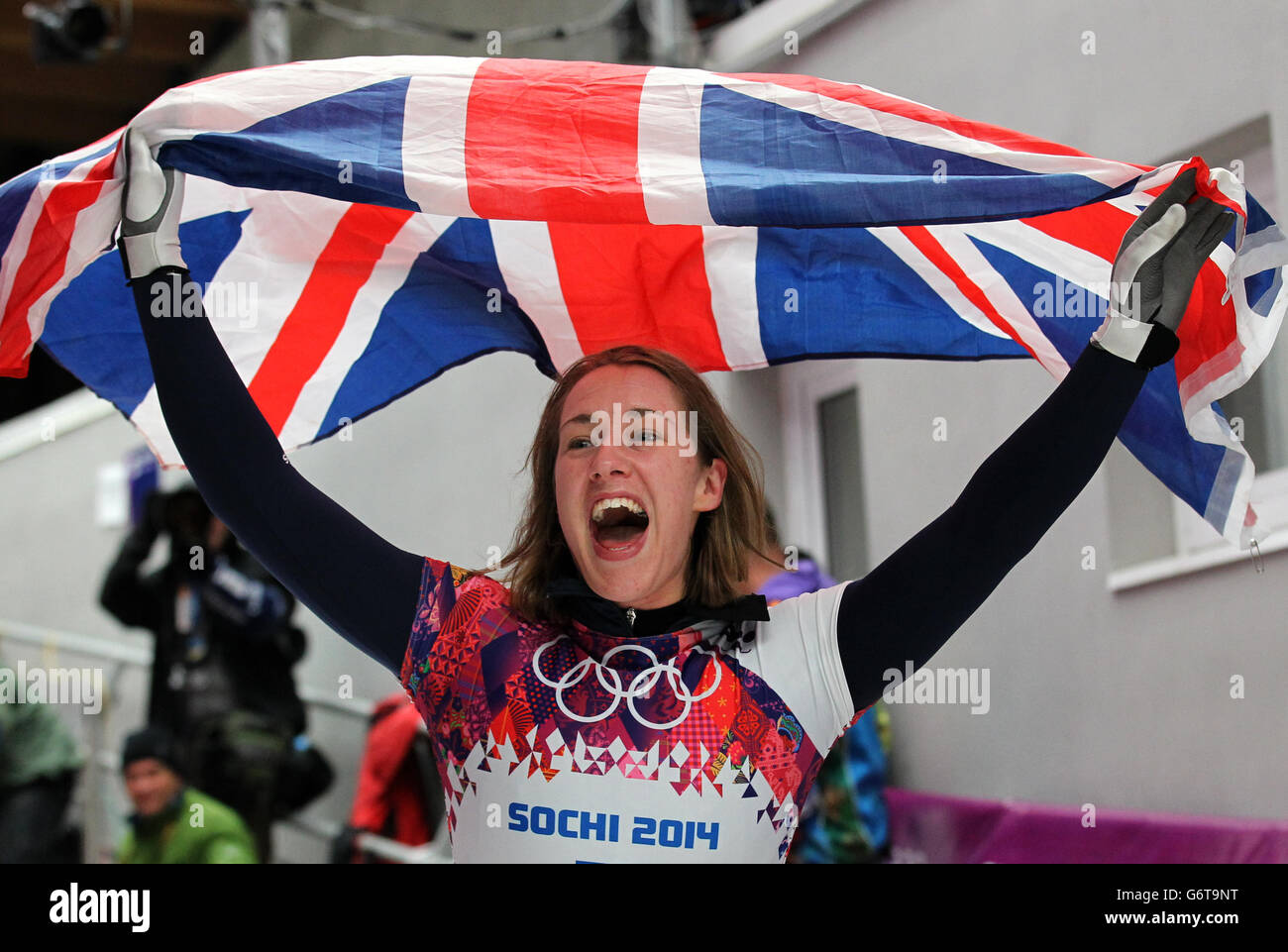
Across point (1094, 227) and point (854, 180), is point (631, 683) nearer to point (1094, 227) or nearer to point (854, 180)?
point (854, 180)

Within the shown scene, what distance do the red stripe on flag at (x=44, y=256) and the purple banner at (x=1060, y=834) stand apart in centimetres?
349

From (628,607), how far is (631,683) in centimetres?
19

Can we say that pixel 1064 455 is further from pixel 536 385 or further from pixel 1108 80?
pixel 536 385

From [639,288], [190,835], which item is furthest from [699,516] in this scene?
[190,835]

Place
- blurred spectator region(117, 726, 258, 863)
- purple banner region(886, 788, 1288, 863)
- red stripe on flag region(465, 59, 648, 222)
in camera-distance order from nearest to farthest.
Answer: red stripe on flag region(465, 59, 648, 222) → purple banner region(886, 788, 1288, 863) → blurred spectator region(117, 726, 258, 863)

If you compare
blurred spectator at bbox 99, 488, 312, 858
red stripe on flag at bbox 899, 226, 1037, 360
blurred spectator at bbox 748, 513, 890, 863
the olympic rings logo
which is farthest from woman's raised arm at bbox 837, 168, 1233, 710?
blurred spectator at bbox 99, 488, 312, 858

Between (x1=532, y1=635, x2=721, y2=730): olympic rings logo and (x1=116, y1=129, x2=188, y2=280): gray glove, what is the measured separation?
3.01ft

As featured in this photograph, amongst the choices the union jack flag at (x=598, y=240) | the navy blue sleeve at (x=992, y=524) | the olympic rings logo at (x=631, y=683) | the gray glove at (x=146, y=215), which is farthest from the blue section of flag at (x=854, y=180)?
the gray glove at (x=146, y=215)

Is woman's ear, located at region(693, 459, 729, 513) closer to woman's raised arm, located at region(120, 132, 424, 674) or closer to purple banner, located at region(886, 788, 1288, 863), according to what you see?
woman's raised arm, located at region(120, 132, 424, 674)

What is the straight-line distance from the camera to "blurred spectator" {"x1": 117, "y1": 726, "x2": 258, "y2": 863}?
6.94 m

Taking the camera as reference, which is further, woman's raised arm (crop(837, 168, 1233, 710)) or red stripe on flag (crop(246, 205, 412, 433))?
red stripe on flag (crop(246, 205, 412, 433))

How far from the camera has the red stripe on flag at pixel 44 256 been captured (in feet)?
9.95

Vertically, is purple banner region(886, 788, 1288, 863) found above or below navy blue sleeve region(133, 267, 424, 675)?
below

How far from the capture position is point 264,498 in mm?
2914
